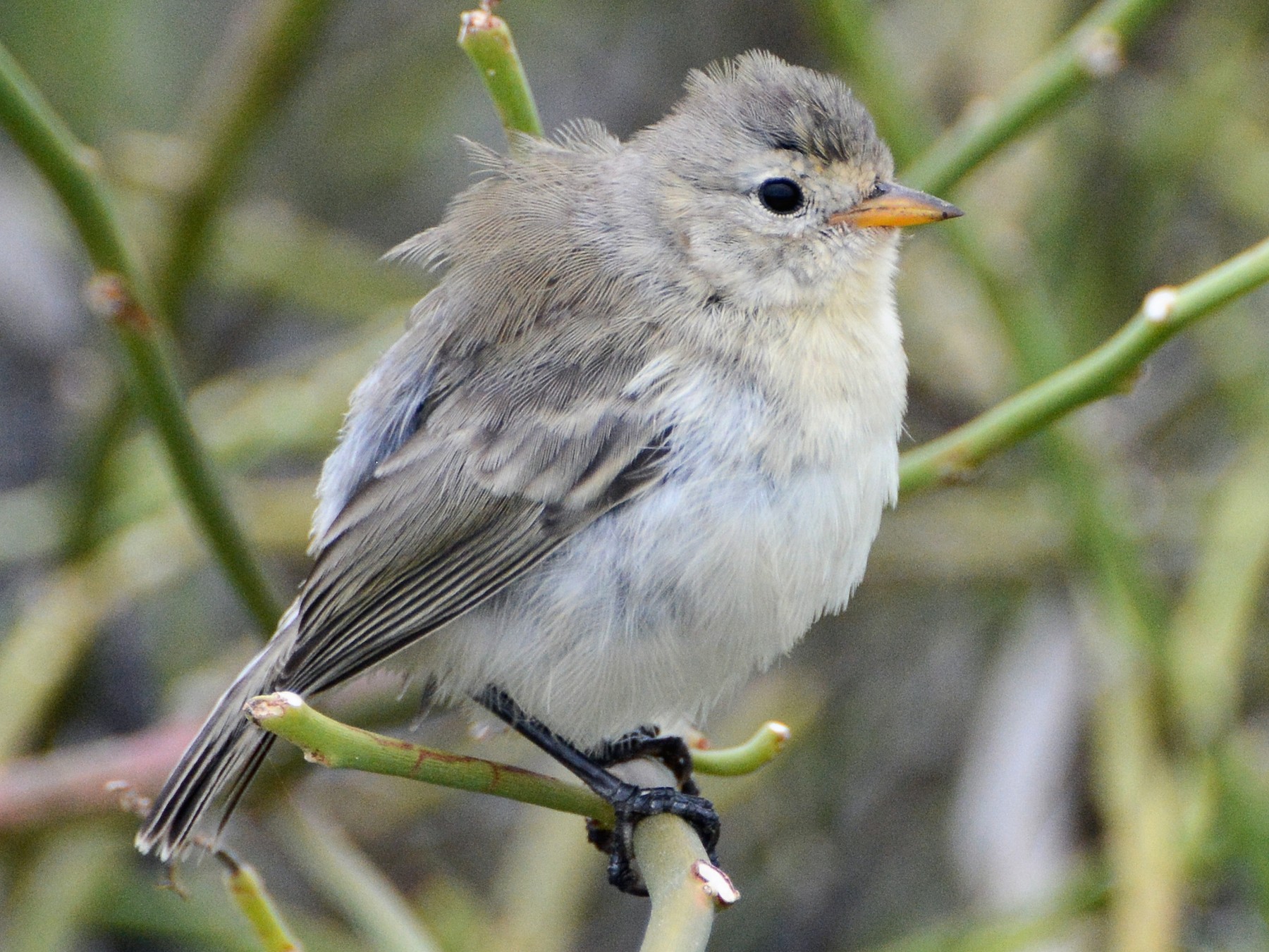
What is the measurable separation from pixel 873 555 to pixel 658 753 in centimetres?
170

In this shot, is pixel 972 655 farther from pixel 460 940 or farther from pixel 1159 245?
pixel 460 940

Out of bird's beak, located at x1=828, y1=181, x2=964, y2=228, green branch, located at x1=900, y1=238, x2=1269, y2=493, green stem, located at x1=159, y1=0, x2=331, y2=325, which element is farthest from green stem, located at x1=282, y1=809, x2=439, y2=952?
bird's beak, located at x1=828, y1=181, x2=964, y2=228

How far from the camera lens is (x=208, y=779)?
8.10 feet

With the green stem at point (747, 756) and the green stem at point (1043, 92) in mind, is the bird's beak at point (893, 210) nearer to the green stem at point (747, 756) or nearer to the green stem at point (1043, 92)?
the green stem at point (1043, 92)

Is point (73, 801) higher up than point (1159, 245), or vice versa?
point (1159, 245)

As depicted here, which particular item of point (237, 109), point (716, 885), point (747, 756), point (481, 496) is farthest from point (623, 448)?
point (237, 109)

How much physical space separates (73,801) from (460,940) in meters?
1.03

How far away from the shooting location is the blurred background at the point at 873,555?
3.33 metres

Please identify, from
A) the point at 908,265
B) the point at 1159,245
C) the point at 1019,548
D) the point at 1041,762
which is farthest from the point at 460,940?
the point at 1159,245

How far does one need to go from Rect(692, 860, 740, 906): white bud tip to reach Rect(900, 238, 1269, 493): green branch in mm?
907

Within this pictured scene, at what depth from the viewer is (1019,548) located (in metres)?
4.32

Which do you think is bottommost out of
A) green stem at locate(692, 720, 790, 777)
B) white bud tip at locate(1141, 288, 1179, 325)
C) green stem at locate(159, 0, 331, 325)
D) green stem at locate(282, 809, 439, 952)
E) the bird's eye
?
green stem at locate(692, 720, 790, 777)

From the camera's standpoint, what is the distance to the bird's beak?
2.60 m

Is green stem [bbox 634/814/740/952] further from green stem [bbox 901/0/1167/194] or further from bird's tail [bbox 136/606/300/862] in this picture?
green stem [bbox 901/0/1167/194]
